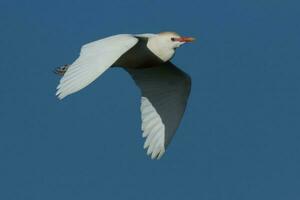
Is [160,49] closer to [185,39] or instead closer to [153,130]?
[185,39]

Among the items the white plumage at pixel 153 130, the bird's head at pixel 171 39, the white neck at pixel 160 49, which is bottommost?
the white plumage at pixel 153 130

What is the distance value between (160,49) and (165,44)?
12 cm

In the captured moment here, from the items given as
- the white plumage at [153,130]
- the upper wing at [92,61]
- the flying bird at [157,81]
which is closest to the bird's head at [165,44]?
the flying bird at [157,81]

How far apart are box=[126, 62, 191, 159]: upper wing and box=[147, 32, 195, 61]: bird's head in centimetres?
120

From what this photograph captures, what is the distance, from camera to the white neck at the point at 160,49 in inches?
762

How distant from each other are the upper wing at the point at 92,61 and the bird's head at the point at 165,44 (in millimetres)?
1157

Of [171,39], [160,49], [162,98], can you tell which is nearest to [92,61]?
[160,49]

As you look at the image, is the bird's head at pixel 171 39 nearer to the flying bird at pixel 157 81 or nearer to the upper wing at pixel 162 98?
the flying bird at pixel 157 81

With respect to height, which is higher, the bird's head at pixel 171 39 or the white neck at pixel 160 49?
the bird's head at pixel 171 39

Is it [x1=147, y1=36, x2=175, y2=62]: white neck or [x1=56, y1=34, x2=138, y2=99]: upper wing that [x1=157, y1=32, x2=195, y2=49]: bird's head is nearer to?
[x1=147, y1=36, x2=175, y2=62]: white neck

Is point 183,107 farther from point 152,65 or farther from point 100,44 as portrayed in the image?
point 100,44

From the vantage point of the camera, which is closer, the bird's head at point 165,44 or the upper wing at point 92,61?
the upper wing at point 92,61

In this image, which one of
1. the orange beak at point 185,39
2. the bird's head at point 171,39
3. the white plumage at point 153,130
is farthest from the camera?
the white plumage at point 153,130

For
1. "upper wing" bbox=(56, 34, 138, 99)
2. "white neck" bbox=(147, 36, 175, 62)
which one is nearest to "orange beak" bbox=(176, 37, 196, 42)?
"white neck" bbox=(147, 36, 175, 62)
